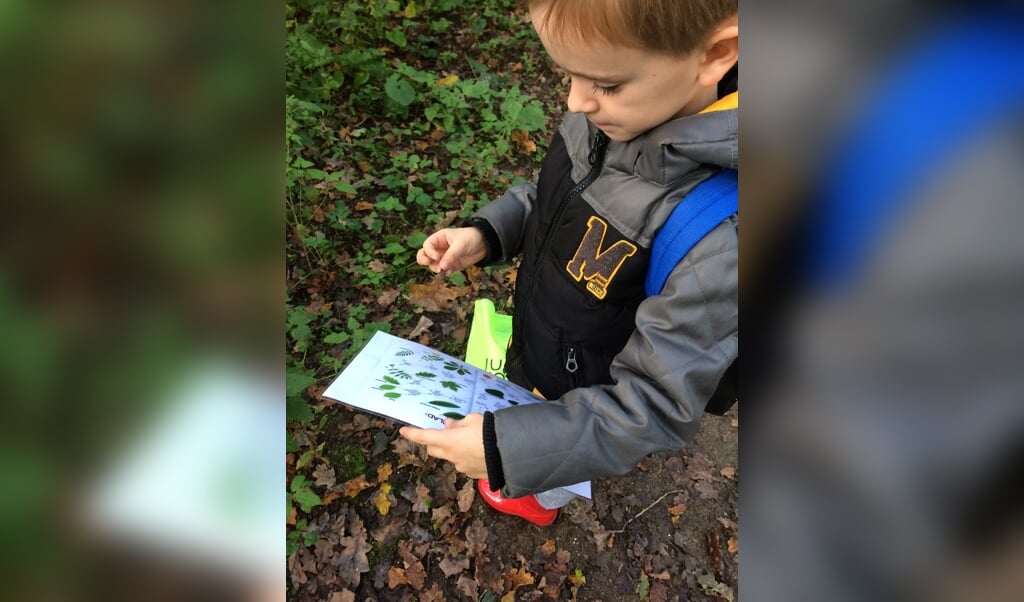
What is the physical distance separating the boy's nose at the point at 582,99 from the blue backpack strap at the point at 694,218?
329 millimetres

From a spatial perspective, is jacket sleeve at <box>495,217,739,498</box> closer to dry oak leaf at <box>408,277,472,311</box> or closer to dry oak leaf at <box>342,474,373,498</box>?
dry oak leaf at <box>342,474,373,498</box>

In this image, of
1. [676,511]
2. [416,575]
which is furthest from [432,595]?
[676,511]

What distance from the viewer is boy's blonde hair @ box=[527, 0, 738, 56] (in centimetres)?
114

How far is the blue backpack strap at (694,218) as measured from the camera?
137 cm

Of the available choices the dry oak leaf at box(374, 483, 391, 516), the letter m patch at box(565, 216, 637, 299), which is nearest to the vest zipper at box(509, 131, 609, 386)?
the letter m patch at box(565, 216, 637, 299)

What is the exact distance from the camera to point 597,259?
5.51 ft

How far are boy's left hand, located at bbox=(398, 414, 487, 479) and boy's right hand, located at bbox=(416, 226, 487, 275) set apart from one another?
29.5 inches

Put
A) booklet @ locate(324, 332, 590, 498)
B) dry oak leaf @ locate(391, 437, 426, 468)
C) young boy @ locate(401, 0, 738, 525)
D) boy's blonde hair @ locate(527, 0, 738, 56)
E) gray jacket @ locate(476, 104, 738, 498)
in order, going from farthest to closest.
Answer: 1. dry oak leaf @ locate(391, 437, 426, 468)
2. booklet @ locate(324, 332, 590, 498)
3. gray jacket @ locate(476, 104, 738, 498)
4. young boy @ locate(401, 0, 738, 525)
5. boy's blonde hair @ locate(527, 0, 738, 56)
